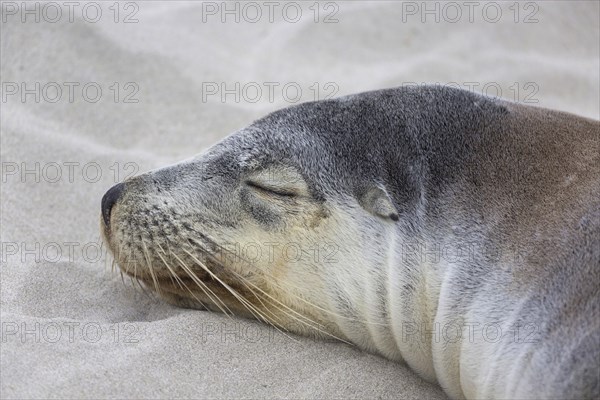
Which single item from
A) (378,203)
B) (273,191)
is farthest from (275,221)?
(378,203)

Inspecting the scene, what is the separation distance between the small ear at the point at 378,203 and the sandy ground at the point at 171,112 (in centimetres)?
52

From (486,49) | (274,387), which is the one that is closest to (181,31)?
(486,49)

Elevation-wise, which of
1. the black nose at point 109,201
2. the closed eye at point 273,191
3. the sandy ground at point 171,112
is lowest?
the sandy ground at point 171,112

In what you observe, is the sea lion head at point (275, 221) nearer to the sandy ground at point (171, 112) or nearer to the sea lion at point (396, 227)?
the sea lion at point (396, 227)

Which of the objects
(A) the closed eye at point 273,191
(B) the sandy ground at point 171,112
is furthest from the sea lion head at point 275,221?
(B) the sandy ground at point 171,112

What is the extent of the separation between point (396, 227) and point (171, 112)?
263 cm

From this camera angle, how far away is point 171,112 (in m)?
5.56

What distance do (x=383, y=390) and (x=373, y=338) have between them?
22 centimetres

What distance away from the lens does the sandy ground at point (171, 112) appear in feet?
10.2

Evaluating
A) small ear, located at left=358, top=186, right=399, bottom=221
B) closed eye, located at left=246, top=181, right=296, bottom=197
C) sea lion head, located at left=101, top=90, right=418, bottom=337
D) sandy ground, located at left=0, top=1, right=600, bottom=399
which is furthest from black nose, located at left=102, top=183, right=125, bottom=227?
small ear, located at left=358, top=186, right=399, bottom=221

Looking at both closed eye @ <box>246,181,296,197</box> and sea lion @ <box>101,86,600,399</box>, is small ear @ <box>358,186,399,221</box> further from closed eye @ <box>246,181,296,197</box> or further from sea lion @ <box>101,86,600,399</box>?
closed eye @ <box>246,181,296,197</box>

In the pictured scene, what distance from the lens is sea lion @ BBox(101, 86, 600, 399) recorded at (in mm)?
2994

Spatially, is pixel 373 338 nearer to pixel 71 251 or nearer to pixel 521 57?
pixel 71 251

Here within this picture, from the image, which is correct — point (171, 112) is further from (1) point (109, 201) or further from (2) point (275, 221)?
(2) point (275, 221)
